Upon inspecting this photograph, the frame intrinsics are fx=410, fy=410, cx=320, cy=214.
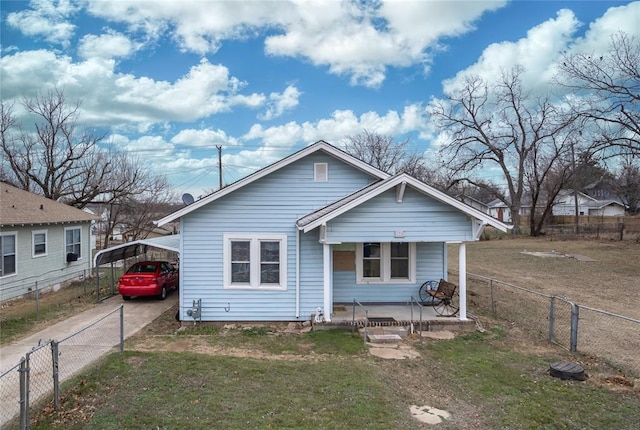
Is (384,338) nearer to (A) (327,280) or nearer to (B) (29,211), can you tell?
(A) (327,280)

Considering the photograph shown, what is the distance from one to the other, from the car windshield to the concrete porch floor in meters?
7.38

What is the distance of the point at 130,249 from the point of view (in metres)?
17.5

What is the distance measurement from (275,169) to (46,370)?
6854 mm

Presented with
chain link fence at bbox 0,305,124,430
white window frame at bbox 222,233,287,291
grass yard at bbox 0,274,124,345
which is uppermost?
white window frame at bbox 222,233,287,291

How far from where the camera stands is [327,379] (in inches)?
283

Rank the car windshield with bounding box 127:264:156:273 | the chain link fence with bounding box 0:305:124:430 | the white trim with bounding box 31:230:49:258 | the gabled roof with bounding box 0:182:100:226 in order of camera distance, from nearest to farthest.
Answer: the chain link fence with bounding box 0:305:124:430, the car windshield with bounding box 127:264:156:273, the gabled roof with bounding box 0:182:100:226, the white trim with bounding box 31:230:49:258

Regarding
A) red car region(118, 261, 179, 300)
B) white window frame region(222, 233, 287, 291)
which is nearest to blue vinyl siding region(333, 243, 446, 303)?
white window frame region(222, 233, 287, 291)

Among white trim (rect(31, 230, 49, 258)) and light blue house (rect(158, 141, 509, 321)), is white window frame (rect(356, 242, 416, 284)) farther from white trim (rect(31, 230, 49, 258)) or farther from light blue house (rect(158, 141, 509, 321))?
white trim (rect(31, 230, 49, 258))

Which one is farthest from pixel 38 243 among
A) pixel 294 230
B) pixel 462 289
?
pixel 462 289

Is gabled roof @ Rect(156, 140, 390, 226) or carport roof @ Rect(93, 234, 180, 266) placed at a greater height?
gabled roof @ Rect(156, 140, 390, 226)

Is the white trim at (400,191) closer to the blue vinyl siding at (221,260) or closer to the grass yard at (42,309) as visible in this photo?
the blue vinyl siding at (221,260)

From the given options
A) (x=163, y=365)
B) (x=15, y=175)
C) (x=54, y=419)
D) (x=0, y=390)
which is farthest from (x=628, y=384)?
(x=15, y=175)

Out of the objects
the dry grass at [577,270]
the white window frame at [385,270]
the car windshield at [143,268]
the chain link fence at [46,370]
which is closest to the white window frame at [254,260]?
the white window frame at [385,270]

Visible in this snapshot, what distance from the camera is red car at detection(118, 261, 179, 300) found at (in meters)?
14.7
